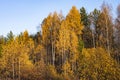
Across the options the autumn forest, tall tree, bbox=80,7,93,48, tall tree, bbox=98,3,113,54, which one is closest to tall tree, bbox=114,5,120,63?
the autumn forest

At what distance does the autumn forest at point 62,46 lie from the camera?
1941 inches

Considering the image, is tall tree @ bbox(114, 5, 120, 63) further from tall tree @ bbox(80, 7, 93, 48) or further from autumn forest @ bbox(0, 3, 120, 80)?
tall tree @ bbox(80, 7, 93, 48)

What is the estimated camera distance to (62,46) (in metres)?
54.2

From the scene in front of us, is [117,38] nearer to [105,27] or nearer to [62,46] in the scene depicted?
[105,27]

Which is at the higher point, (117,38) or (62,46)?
(117,38)

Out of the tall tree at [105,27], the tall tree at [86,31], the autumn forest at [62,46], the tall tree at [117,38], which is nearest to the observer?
the autumn forest at [62,46]

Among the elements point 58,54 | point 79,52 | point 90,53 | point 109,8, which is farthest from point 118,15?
point 90,53

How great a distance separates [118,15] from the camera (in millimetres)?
52469

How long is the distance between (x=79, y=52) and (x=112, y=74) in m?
17.0

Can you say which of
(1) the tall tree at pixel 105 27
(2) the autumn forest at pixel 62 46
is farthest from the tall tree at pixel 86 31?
(1) the tall tree at pixel 105 27

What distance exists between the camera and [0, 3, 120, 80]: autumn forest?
49312mm

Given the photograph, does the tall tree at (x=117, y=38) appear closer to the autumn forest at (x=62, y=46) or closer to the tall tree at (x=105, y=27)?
the autumn forest at (x=62, y=46)

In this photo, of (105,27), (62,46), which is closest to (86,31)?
(105,27)

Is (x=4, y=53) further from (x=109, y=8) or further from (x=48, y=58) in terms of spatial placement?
(x=109, y=8)
